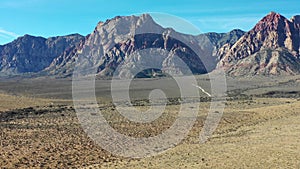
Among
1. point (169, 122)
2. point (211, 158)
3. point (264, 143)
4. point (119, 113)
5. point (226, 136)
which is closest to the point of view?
point (211, 158)

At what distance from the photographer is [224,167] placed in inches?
950

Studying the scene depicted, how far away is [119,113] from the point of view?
58.5 metres

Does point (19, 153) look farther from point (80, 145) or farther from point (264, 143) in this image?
point (264, 143)

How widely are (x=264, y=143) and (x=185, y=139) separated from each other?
26.1 feet

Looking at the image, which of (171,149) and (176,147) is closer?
(171,149)

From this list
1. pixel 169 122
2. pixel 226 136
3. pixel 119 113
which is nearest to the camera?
pixel 226 136

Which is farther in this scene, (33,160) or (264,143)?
(264,143)

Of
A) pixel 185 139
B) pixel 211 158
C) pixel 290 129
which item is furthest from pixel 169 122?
pixel 211 158

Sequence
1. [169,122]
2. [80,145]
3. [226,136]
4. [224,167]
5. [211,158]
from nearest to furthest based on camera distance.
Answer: [224,167], [211,158], [80,145], [226,136], [169,122]

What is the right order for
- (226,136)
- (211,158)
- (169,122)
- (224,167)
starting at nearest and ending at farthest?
(224,167) < (211,158) < (226,136) < (169,122)

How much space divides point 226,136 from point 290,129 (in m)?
6.31

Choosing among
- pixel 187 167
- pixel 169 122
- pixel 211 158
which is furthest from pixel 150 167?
pixel 169 122

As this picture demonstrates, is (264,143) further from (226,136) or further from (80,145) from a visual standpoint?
(80,145)

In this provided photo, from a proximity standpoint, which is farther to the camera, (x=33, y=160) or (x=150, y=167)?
(x=33, y=160)
